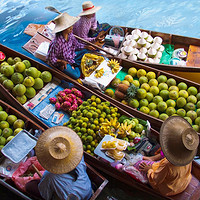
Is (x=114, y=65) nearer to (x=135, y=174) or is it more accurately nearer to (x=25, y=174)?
(x=135, y=174)

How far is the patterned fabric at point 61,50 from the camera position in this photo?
3799mm

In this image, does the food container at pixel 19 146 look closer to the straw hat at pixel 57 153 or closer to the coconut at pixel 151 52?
the straw hat at pixel 57 153

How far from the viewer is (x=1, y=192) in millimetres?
3254

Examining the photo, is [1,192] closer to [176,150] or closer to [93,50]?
[176,150]

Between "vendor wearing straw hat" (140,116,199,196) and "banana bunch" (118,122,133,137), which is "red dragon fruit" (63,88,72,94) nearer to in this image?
"banana bunch" (118,122,133,137)

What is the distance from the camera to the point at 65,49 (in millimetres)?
3918

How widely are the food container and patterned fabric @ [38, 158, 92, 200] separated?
2.29 ft

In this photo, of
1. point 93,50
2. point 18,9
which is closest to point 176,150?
point 93,50

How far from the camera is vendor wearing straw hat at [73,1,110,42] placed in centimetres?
442

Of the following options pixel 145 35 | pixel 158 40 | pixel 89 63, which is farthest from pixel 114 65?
pixel 158 40

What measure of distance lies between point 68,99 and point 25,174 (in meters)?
1.33

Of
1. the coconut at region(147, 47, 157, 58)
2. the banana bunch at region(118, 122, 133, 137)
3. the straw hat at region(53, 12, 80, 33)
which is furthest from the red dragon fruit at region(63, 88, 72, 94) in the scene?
the coconut at region(147, 47, 157, 58)

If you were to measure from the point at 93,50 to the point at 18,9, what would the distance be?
3951 mm

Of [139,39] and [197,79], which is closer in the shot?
[197,79]
